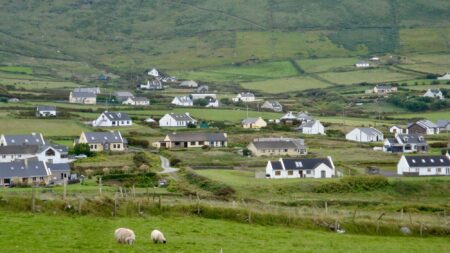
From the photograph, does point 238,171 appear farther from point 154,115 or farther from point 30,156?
point 154,115

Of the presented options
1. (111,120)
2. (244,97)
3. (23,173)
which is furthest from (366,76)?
(23,173)

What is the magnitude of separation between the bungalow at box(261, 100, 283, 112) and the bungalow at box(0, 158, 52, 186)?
190ft

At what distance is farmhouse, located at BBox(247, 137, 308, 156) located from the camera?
71.3 metres

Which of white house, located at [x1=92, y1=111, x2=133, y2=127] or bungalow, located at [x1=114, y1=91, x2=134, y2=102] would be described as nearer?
white house, located at [x1=92, y1=111, x2=133, y2=127]

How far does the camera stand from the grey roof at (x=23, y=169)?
179ft

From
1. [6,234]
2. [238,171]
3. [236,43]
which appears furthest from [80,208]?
[236,43]

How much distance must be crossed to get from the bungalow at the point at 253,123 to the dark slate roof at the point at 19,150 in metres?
33.5

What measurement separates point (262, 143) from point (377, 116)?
124 ft

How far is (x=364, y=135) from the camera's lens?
82.9 m

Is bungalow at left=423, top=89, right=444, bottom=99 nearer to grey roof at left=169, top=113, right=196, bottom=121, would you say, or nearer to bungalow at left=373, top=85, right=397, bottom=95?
bungalow at left=373, top=85, right=397, bottom=95

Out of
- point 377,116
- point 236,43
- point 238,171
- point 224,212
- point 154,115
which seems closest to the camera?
point 224,212

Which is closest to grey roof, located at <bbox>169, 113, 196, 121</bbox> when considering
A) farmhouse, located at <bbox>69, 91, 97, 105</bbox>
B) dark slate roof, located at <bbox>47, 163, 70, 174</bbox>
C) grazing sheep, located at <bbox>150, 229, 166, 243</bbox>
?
farmhouse, located at <bbox>69, 91, 97, 105</bbox>

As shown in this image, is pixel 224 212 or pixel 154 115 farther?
pixel 154 115

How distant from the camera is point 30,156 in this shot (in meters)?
64.1
